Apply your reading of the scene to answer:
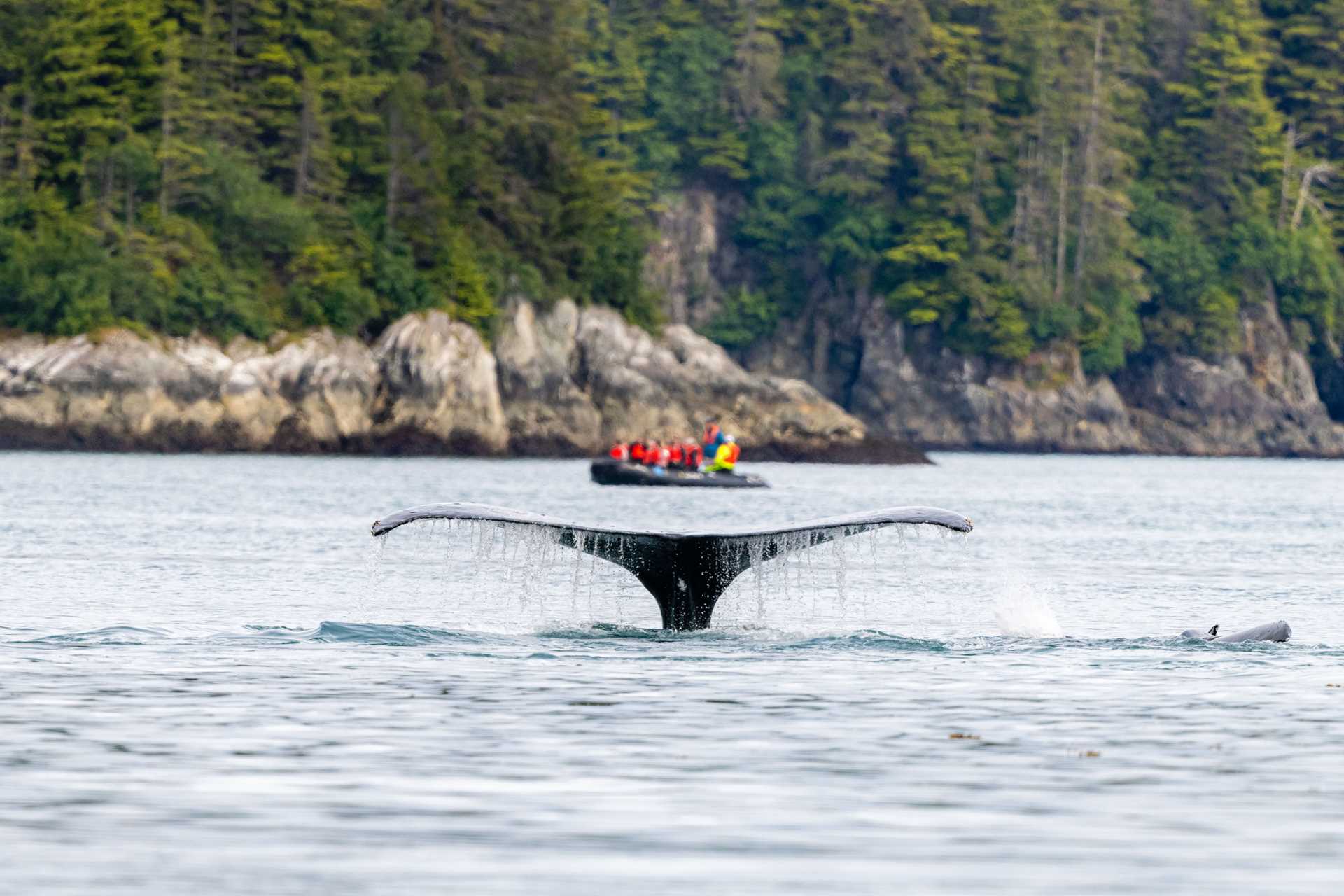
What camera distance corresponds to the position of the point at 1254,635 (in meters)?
23.5

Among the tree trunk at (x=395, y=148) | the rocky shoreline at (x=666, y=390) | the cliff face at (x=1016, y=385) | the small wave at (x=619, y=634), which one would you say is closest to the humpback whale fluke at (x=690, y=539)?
the small wave at (x=619, y=634)

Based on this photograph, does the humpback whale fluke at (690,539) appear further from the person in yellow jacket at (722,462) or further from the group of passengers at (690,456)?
the group of passengers at (690,456)

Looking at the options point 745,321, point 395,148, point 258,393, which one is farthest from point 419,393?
point 745,321

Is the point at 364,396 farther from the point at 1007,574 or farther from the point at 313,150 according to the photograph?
the point at 1007,574

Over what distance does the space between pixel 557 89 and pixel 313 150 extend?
17.0 meters

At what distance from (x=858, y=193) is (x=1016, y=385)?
1530cm

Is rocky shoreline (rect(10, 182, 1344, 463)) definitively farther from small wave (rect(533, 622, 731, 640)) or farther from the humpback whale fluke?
the humpback whale fluke

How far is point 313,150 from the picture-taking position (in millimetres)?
106500

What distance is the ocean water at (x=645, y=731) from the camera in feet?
37.9

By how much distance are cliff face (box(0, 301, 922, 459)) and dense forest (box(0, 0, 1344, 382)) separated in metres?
3.68

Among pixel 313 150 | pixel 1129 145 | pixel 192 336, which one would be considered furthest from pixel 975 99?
pixel 192 336

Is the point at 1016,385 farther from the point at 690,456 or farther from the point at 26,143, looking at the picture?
the point at 690,456

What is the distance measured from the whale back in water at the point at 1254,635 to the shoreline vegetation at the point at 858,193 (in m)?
82.4

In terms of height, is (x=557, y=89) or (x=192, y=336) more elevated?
(x=557, y=89)
